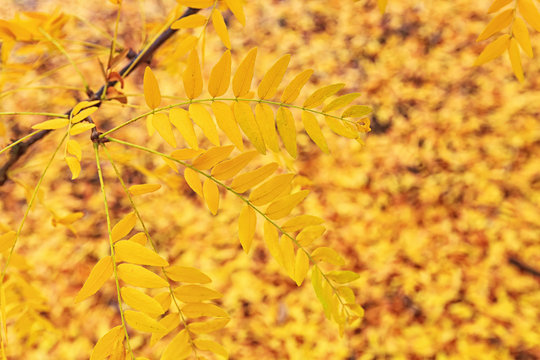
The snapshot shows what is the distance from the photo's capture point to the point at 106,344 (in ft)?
1.59

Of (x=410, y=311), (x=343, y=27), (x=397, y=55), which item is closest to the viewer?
(x=410, y=311)

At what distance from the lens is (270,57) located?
2.32m

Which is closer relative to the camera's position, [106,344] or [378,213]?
[106,344]

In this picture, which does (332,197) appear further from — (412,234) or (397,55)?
(397,55)

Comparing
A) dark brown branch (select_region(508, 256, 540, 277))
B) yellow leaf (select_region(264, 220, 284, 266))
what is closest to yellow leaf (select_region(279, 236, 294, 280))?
yellow leaf (select_region(264, 220, 284, 266))

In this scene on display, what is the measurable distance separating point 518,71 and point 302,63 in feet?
6.01

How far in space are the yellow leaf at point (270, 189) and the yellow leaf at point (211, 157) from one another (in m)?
0.06

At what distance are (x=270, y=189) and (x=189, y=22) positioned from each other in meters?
0.28

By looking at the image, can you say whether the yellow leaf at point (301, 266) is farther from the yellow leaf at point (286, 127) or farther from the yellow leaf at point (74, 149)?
the yellow leaf at point (74, 149)

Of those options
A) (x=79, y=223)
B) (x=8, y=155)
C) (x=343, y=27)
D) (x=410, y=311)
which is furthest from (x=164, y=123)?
(x=343, y=27)

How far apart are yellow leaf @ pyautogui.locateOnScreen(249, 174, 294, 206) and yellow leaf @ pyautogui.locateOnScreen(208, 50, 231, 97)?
0.44ft

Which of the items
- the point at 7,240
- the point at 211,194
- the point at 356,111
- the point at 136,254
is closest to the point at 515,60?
the point at 356,111

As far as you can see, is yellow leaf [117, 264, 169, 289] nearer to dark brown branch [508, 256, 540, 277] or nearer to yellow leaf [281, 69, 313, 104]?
yellow leaf [281, 69, 313, 104]

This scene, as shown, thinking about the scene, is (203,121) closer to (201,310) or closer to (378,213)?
(201,310)
